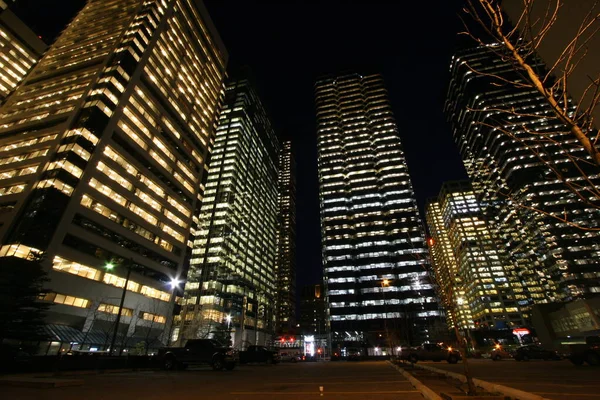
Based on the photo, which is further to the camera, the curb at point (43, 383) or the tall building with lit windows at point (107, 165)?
the tall building with lit windows at point (107, 165)

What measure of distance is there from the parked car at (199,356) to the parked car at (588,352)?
950 inches

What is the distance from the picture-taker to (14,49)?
84.4m

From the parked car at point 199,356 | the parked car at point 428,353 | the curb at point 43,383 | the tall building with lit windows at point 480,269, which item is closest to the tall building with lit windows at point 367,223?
the tall building with lit windows at point 480,269

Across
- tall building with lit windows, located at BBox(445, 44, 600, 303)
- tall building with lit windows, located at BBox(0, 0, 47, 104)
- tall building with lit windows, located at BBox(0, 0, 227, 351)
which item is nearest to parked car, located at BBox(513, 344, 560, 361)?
tall building with lit windows, located at BBox(445, 44, 600, 303)

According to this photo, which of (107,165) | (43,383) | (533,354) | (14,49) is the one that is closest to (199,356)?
(43,383)

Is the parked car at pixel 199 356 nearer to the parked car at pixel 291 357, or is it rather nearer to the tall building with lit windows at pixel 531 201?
the parked car at pixel 291 357

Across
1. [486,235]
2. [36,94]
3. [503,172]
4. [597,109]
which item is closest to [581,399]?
[597,109]

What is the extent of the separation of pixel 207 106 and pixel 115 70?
3555 centimetres

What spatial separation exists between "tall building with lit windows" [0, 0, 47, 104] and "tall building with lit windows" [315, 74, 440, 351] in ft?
379

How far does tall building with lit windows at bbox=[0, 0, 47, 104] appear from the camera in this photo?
7769cm

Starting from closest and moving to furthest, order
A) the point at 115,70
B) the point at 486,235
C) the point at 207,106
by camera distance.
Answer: the point at 115,70 → the point at 207,106 → the point at 486,235

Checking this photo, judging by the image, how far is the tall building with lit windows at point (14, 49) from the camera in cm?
7769

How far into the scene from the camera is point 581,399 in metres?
7.25

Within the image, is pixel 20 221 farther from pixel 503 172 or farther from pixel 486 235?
pixel 486 235
